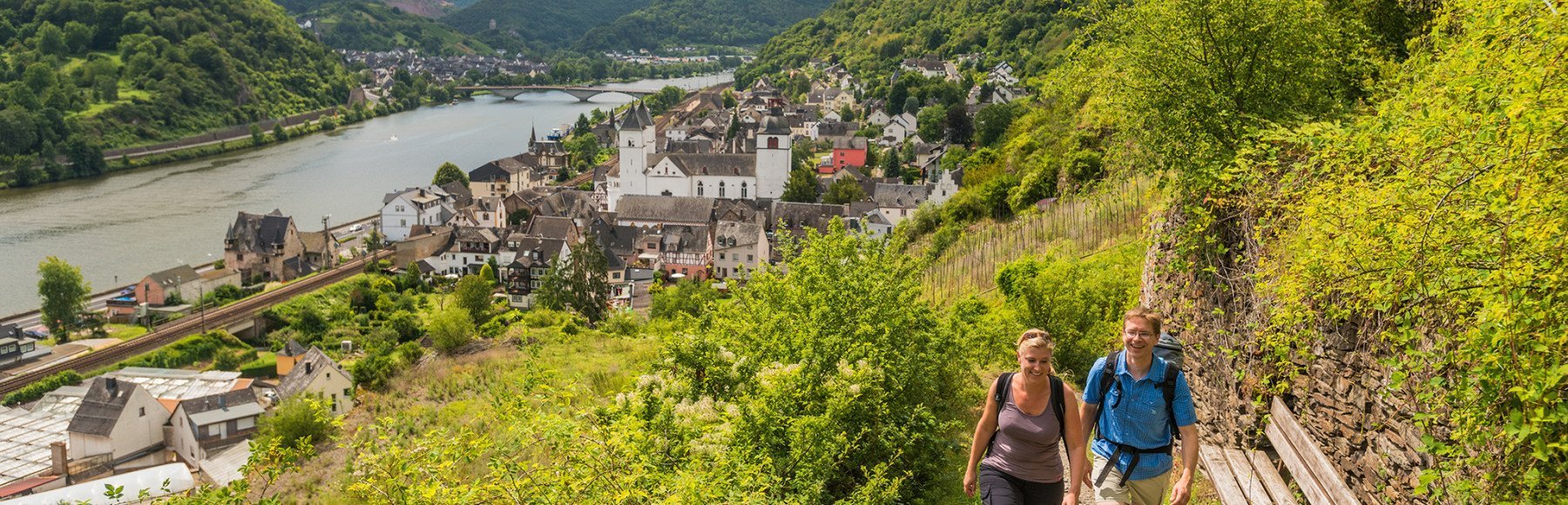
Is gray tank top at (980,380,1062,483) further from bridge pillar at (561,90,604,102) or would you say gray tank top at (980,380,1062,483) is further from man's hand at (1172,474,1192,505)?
bridge pillar at (561,90,604,102)

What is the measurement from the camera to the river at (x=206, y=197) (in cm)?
3812

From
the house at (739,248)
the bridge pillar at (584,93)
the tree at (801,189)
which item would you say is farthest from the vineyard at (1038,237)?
the bridge pillar at (584,93)

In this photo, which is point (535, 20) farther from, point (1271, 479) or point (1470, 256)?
point (1470, 256)

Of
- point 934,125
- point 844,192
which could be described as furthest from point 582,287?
point 934,125

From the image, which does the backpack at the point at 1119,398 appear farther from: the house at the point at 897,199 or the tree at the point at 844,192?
the tree at the point at 844,192

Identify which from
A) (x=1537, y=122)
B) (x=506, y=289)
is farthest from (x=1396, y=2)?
(x=506, y=289)

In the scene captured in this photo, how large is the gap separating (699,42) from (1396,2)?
509ft

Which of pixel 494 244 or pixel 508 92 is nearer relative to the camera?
pixel 494 244

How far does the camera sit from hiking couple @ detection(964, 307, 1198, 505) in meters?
3.70

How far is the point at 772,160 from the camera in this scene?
47469 millimetres

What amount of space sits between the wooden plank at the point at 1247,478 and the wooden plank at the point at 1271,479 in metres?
0.02

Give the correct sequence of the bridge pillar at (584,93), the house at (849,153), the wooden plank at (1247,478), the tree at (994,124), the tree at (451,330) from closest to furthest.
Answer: the wooden plank at (1247,478)
the tree at (451,330)
the tree at (994,124)
the house at (849,153)
the bridge pillar at (584,93)

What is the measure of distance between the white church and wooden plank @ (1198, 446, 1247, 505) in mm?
41627

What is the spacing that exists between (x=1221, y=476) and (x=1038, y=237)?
446 inches
